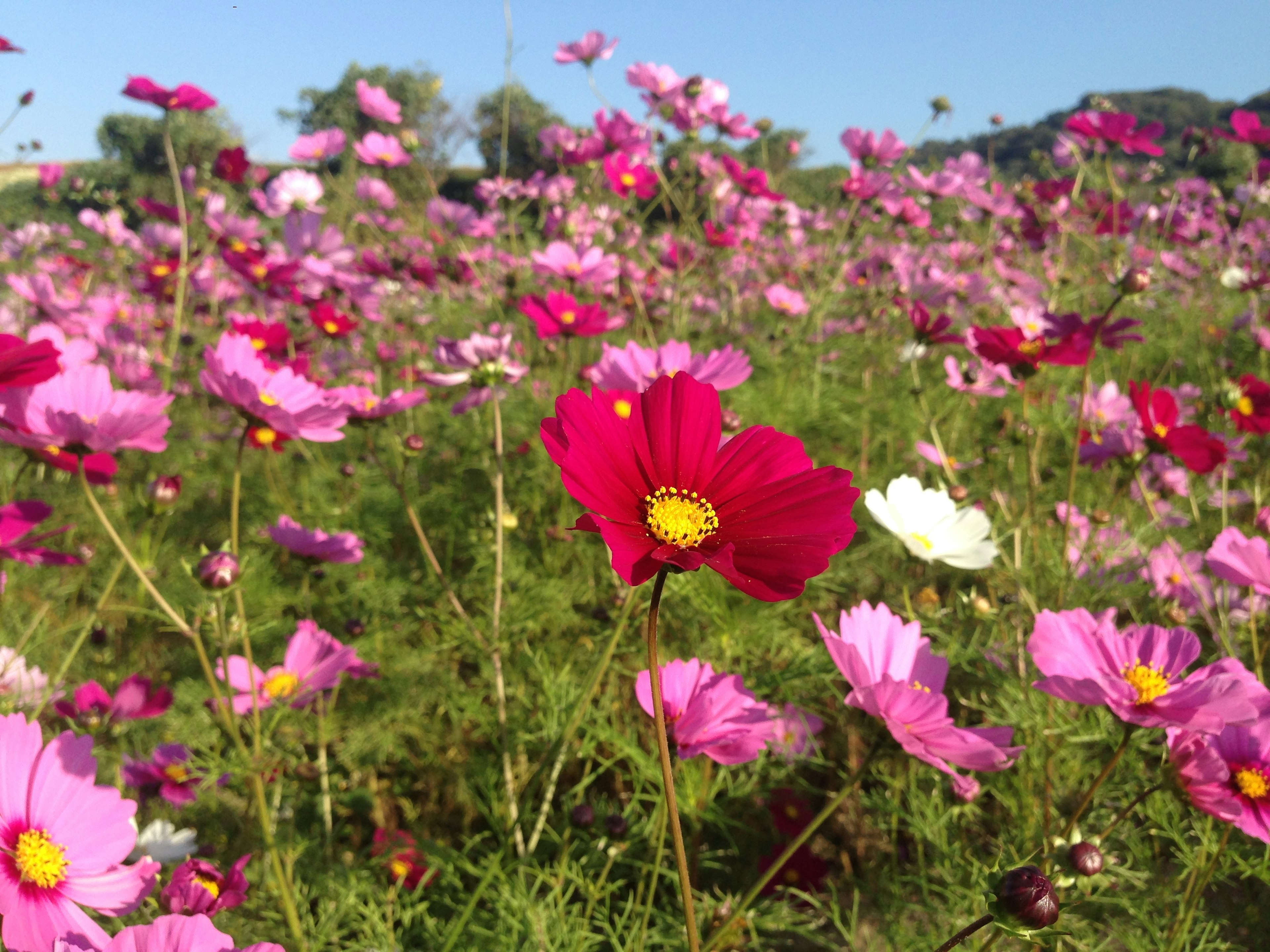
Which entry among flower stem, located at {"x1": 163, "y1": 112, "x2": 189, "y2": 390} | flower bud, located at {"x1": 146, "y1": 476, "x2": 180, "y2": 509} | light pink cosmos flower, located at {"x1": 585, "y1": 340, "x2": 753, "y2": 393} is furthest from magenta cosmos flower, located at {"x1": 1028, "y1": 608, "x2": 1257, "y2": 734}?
flower stem, located at {"x1": 163, "y1": 112, "x2": 189, "y2": 390}

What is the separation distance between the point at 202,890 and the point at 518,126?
12.5 meters

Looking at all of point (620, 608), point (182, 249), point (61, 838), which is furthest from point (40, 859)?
point (182, 249)

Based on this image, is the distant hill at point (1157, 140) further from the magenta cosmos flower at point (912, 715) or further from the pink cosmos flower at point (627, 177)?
the magenta cosmos flower at point (912, 715)

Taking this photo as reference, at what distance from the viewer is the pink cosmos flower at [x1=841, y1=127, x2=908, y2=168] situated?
233 cm

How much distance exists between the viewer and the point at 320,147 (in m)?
2.72

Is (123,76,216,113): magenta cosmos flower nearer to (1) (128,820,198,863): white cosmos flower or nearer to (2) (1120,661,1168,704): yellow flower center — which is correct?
(1) (128,820,198,863): white cosmos flower

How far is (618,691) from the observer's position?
4.70 ft

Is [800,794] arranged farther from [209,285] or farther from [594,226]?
[209,285]

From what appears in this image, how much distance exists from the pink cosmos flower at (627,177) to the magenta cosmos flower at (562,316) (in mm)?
849

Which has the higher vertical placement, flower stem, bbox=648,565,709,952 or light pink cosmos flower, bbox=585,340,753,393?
light pink cosmos flower, bbox=585,340,753,393

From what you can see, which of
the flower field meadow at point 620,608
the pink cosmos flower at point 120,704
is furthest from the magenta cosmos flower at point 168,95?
the pink cosmos flower at point 120,704

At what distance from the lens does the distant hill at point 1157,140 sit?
667 cm

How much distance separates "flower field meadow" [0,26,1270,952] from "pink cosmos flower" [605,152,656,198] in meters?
0.02

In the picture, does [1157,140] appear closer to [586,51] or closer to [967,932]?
[586,51]
